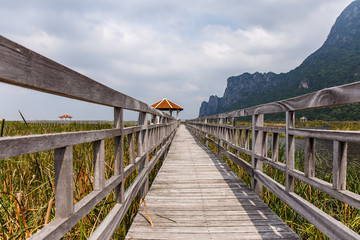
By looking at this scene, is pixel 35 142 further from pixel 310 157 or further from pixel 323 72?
pixel 323 72

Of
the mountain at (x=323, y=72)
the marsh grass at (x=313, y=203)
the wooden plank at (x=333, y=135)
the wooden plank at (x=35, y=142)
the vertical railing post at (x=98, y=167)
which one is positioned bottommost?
the marsh grass at (x=313, y=203)

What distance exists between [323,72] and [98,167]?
12286 cm

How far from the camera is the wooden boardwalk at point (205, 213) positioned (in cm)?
216

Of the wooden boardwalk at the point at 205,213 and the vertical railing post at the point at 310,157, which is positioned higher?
the vertical railing post at the point at 310,157

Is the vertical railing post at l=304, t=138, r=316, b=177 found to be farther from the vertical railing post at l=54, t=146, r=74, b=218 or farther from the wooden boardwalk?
the vertical railing post at l=54, t=146, r=74, b=218

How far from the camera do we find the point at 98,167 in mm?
1582

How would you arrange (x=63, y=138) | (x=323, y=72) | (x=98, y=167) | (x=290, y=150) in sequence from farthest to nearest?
(x=323, y=72), (x=290, y=150), (x=98, y=167), (x=63, y=138)

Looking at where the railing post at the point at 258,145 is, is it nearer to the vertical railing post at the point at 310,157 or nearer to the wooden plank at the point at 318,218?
the wooden plank at the point at 318,218

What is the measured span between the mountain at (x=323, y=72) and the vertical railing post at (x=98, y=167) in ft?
202

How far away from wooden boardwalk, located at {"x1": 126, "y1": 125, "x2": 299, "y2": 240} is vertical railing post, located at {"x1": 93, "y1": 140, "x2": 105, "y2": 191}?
32.4 inches

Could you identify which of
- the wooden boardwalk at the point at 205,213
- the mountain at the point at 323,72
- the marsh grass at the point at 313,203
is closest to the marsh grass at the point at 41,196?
the wooden boardwalk at the point at 205,213

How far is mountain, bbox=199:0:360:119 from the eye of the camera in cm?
9162

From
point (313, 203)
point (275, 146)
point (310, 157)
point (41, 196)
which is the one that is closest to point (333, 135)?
point (310, 157)

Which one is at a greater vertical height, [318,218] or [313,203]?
[318,218]
